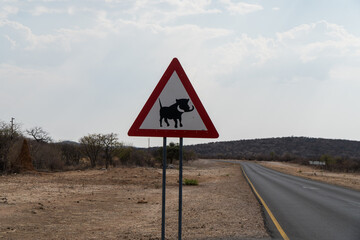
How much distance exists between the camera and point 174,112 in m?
5.45

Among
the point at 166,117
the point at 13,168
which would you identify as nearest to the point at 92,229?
the point at 166,117

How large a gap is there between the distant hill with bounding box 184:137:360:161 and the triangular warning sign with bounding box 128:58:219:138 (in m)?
111

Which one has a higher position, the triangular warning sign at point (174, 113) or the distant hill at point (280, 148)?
the distant hill at point (280, 148)

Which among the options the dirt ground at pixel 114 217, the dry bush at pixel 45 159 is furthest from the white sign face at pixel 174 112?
the dry bush at pixel 45 159

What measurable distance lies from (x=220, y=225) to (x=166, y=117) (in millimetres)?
5171

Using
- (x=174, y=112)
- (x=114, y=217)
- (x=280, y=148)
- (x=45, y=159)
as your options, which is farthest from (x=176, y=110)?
(x=280, y=148)

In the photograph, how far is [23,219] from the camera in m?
10.8

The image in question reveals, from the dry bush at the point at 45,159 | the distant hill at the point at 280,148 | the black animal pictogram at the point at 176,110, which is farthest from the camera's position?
the distant hill at the point at 280,148

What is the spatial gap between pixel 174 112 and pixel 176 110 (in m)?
0.04

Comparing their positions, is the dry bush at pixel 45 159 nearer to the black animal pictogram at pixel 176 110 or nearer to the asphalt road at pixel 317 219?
the asphalt road at pixel 317 219

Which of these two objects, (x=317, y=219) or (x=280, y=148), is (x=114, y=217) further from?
(x=280, y=148)

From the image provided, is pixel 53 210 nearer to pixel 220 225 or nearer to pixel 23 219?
pixel 23 219

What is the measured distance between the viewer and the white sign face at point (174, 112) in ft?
17.9

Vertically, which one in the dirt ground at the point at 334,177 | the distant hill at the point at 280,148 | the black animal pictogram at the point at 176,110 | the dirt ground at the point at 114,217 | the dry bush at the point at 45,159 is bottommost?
the dirt ground at the point at 334,177
